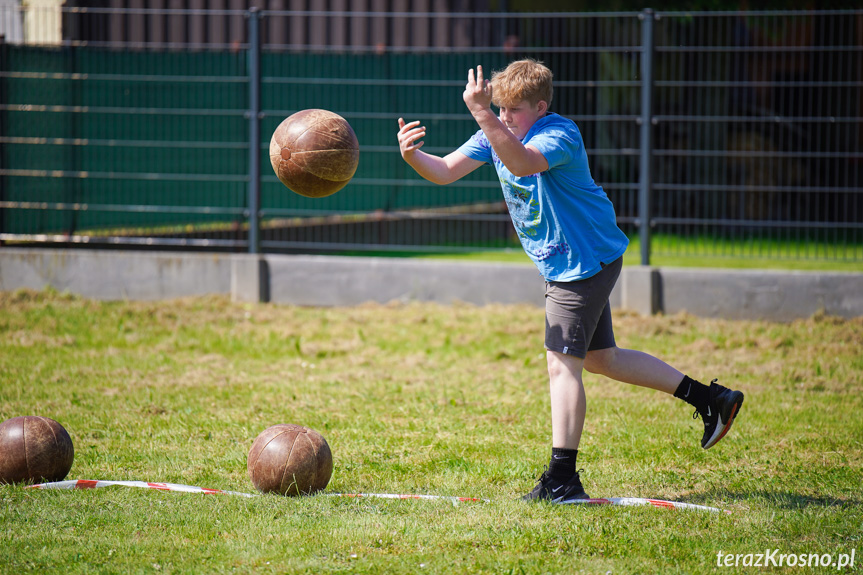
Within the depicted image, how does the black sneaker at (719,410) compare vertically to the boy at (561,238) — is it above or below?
below

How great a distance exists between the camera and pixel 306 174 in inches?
185

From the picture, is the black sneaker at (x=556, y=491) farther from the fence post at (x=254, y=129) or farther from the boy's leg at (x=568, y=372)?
the fence post at (x=254, y=129)

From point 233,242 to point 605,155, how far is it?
160 inches

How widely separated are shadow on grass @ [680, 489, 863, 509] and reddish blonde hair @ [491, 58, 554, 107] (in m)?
2.00

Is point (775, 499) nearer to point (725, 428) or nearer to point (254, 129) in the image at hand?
point (725, 428)

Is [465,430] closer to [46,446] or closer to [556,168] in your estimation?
[556,168]

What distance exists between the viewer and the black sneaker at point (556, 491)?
4203mm

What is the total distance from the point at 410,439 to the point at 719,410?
174cm

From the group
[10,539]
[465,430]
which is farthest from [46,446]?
[465,430]

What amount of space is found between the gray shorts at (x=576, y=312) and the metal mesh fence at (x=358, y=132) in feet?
16.2

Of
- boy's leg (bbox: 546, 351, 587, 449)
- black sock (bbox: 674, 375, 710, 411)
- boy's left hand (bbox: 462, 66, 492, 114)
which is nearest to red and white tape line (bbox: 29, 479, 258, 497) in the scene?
boy's leg (bbox: 546, 351, 587, 449)

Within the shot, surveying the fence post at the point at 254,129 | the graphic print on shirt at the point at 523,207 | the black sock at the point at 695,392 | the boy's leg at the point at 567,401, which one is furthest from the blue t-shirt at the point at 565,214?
the fence post at the point at 254,129

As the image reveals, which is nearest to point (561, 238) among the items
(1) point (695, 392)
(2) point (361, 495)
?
(1) point (695, 392)

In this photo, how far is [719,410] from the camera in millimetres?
4570
